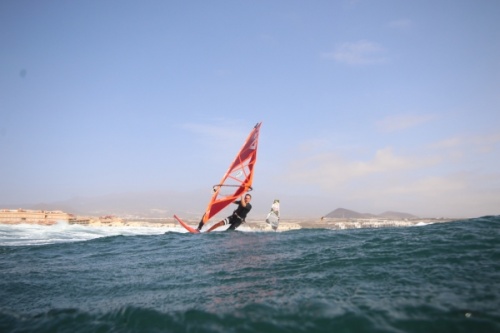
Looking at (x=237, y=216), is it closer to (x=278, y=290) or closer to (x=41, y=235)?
(x=278, y=290)

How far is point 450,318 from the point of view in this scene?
10.7 ft

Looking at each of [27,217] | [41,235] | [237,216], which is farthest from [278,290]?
[27,217]

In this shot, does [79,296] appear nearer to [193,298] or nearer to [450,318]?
[193,298]

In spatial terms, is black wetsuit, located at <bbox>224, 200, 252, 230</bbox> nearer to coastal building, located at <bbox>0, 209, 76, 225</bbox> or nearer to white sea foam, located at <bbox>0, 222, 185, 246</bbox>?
white sea foam, located at <bbox>0, 222, 185, 246</bbox>

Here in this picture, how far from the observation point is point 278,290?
467cm

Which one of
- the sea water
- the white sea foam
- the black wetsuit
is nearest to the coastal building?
the white sea foam

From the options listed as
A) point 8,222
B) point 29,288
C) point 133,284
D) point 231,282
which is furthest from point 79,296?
point 8,222

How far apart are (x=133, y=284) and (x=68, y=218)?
34.4 metres

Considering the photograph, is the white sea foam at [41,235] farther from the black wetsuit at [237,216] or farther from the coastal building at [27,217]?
the black wetsuit at [237,216]

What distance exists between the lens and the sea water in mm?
3430

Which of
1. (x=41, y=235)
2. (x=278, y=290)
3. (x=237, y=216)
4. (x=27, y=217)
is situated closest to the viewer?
(x=278, y=290)

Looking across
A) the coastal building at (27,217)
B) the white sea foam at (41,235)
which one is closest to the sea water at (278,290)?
the white sea foam at (41,235)

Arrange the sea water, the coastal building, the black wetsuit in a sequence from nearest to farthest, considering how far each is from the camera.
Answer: the sea water < the black wetsuit < the coastal building

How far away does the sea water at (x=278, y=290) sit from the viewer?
3.43 metres
